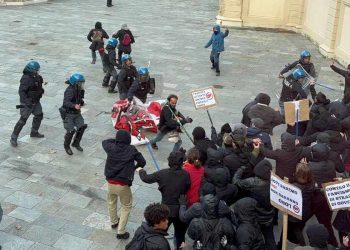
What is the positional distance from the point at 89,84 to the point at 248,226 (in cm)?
914

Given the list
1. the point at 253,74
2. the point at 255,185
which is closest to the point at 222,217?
the point at 255,185

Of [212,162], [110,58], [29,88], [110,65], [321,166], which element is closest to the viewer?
[212,162]

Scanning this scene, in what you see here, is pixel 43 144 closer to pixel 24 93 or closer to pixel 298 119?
pixel 24 93

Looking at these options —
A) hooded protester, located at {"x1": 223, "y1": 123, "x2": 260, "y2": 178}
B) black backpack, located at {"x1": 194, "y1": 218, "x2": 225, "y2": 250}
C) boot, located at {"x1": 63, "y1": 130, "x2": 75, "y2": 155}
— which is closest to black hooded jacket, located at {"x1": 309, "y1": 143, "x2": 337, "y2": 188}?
hooded protester, located at {"x1": 223, "y1": 123, "x2": 260, "y2": 178}

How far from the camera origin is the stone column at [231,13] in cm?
2188

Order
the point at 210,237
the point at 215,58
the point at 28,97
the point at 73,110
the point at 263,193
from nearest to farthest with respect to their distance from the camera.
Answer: the point at 210,237 < the point at 263,193 < the point at 73,110 < the point at 28,97 < the point at 215,58

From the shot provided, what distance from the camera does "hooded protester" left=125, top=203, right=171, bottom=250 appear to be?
4.38m

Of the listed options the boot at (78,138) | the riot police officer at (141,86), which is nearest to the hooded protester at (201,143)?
the boot at (78,138)

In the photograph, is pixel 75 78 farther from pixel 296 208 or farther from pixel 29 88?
pixel 296 208

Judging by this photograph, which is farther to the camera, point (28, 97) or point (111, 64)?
point (111, 64)

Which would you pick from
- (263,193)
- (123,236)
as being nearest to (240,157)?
(263,193)

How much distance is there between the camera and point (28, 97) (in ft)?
30.3

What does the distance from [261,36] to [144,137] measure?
12372mm

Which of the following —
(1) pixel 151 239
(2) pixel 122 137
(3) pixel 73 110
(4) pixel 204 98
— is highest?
(2) pixel 122 137
